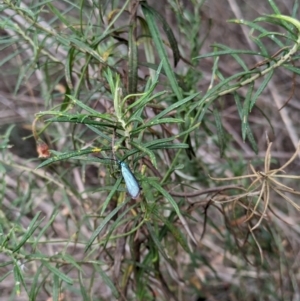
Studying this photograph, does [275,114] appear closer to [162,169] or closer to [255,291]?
[255,291]

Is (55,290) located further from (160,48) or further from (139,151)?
(160,48)

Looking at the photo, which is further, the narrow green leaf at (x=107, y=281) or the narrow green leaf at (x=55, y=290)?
the narrow green leaf at (x=107, y=281)

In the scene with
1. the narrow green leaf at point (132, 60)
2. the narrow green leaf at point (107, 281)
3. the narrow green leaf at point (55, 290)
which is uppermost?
the narrow green leaf at point (132, 60)

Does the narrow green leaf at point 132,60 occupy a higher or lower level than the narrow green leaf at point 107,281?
higher

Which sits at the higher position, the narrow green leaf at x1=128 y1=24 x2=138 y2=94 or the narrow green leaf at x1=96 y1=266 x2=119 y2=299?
the narrow green leaf at x1=128 y1=24 x2=138 y2=94

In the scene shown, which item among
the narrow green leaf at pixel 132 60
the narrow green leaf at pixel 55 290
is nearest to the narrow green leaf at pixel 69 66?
the narrow green leaf at pixel 132 60

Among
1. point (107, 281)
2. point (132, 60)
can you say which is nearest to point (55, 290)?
point (107, 281)

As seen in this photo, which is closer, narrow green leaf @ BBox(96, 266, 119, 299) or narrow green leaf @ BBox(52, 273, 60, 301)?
narrow green leaf @ BBox(52, 273, 60, 301)

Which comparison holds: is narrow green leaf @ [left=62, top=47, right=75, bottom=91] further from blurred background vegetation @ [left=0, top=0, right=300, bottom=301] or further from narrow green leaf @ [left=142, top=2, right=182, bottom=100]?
narrow green leaf @ [left=142, top=2, right=182, bottom=100]

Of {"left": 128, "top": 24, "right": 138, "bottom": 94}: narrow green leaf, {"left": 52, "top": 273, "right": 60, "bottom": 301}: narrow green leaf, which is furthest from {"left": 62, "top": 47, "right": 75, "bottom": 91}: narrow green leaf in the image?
{"left": 52, "top": 273, "right": 60, "bottom": 301}: narrow green leaf

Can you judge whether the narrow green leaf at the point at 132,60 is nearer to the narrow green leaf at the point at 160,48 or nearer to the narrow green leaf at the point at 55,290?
the narrow green leaf at the point at 160,48

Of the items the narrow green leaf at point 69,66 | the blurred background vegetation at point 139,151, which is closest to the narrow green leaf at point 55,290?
the blurred background vegetation at point 139,151
